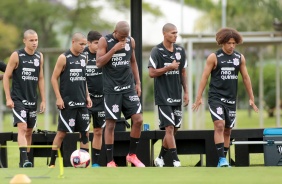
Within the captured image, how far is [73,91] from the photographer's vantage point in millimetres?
16344

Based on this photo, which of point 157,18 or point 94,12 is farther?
point 157,18

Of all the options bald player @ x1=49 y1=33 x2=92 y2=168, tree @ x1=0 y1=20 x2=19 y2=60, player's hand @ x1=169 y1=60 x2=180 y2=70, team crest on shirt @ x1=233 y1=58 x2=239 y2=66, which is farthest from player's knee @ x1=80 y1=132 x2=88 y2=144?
tree @ x1=0 y1=20 x2=19 y2=60

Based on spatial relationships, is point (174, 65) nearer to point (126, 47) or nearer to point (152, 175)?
point (126, 47)

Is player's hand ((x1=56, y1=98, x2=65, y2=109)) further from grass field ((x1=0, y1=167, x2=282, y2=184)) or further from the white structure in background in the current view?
the white structure in background

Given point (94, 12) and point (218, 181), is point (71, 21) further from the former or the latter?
point (218, 181)

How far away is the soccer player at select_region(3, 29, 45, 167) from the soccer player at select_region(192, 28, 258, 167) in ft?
8.65

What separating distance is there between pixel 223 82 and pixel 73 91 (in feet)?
7.91

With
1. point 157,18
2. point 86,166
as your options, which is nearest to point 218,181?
point 86,166

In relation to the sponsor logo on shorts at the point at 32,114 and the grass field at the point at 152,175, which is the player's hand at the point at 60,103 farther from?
the grass field at the point at 152,175

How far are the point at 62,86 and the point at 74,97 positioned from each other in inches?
11.4

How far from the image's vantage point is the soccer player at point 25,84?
16172 millimetres

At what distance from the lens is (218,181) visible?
42.0 ft

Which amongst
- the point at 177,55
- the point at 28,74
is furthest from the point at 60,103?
the point at 177,55

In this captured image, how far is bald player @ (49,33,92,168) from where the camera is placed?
641 inches
